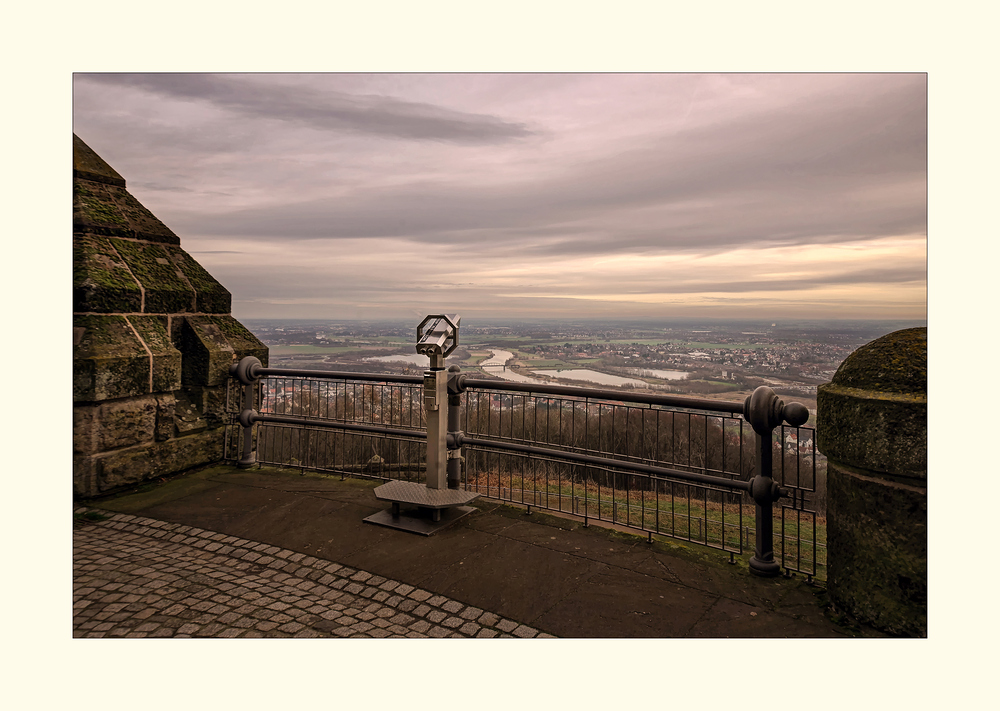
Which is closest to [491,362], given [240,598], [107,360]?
[240,598]

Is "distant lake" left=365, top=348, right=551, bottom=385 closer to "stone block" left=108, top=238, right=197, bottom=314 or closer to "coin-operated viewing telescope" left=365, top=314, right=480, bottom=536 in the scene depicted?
"coin-operated viewing telescope" left=365, top=314, right=480, bottom=536

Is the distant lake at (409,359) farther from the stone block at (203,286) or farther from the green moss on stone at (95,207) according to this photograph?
the green moss on stone at (95,207)

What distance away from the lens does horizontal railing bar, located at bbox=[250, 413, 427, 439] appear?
19.9 feet

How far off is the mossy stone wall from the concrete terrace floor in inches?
10.4

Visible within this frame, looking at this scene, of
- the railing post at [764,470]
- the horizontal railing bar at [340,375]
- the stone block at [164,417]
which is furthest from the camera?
the stone block at [164,417]

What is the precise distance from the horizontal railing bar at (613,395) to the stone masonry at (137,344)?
10.9 ft

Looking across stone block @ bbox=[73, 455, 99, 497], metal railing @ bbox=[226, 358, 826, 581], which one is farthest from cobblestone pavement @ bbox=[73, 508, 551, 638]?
metal railing @ bbox=[226, 358, 826, 581]

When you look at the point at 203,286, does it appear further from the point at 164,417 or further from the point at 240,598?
the point at 240,598

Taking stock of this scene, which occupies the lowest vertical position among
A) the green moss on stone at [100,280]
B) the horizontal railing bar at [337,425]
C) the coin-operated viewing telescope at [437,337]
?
the horizontal railing bar at [337,425]

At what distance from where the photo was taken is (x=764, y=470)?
13.3 feet

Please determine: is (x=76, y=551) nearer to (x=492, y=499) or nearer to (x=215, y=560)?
(x=215, y=560)

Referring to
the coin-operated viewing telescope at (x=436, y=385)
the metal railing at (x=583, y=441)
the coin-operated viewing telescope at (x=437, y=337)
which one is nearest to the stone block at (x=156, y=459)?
the metal railing at (x=583, y=441)

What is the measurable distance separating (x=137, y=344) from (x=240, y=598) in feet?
11.1

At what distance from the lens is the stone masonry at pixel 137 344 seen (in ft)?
18.2
